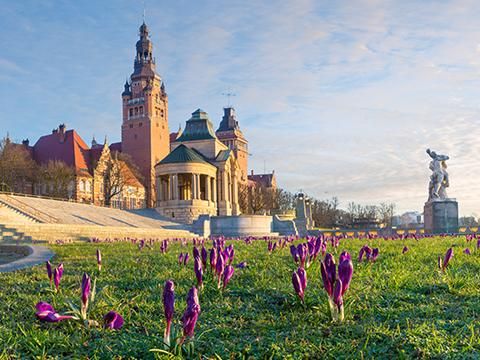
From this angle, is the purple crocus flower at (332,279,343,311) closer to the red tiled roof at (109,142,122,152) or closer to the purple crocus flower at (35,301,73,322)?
the purple crocus flower at (35,301,73,322)

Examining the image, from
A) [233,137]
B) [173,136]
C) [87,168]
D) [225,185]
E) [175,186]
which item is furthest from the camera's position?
[233,137]

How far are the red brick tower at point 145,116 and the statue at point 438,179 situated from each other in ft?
229

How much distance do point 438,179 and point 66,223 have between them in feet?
83.2

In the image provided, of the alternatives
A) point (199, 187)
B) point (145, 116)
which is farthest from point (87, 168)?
point (199, 187)

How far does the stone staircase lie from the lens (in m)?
21.6

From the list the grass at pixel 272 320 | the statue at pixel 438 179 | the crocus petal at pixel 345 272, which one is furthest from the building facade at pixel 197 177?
the crocus petal at pixel 345 272

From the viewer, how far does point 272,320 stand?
337 centimetres

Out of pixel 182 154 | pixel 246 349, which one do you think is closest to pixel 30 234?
pixel 246 349

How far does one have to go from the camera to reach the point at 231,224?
38.8 m

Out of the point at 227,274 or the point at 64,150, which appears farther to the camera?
the point at 64,150

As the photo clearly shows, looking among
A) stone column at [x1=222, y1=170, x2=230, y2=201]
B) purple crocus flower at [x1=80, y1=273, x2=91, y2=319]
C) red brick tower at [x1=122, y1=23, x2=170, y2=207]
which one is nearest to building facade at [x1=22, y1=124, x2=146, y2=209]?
red brick tower at [x1=122, y1=23, x2=170, y2=207]

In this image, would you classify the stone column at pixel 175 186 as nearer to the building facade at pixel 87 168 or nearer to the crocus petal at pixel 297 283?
the building facade at pixel 87 168

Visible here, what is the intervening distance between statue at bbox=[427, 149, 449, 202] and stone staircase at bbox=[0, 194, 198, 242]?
1569cm

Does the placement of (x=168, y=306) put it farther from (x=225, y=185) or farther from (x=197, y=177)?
(x=225, y=185)
